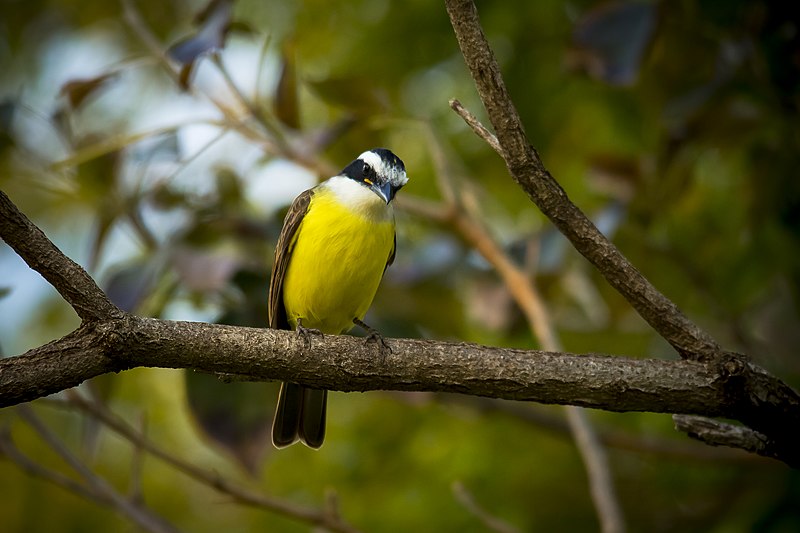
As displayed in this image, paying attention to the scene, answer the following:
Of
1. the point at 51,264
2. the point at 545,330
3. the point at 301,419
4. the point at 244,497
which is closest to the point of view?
the point at 51,264

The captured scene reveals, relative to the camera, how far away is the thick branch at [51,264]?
205cm

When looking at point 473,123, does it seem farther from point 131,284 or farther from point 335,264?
point 131,284

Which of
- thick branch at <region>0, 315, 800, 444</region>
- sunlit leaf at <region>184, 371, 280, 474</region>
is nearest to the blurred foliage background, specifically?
sunlit leaf at <region>184, 371, 280, 474</region>

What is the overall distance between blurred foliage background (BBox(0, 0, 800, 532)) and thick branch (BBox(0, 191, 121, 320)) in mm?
1317

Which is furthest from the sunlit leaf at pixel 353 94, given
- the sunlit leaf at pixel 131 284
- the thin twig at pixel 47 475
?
the thin twig at pixel 47 475

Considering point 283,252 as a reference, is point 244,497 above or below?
below

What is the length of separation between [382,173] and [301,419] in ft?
3.26

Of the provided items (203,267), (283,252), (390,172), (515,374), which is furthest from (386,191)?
(515,374)

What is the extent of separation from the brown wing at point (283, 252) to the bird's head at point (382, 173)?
233 mm

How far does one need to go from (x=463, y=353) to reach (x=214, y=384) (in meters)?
1.48

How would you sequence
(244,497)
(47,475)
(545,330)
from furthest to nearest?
1. (545,330)
2. (47,475)
3. (244,497)

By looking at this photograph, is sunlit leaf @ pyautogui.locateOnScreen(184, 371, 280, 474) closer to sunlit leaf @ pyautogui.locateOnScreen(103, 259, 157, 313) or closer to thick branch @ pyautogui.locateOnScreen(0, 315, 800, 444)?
sunlit leaf @ pyautogui.locateOnScreen(103, 259, 157, 313)

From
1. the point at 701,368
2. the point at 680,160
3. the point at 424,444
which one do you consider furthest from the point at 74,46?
the point at 701,368

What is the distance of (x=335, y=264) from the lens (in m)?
3.60
